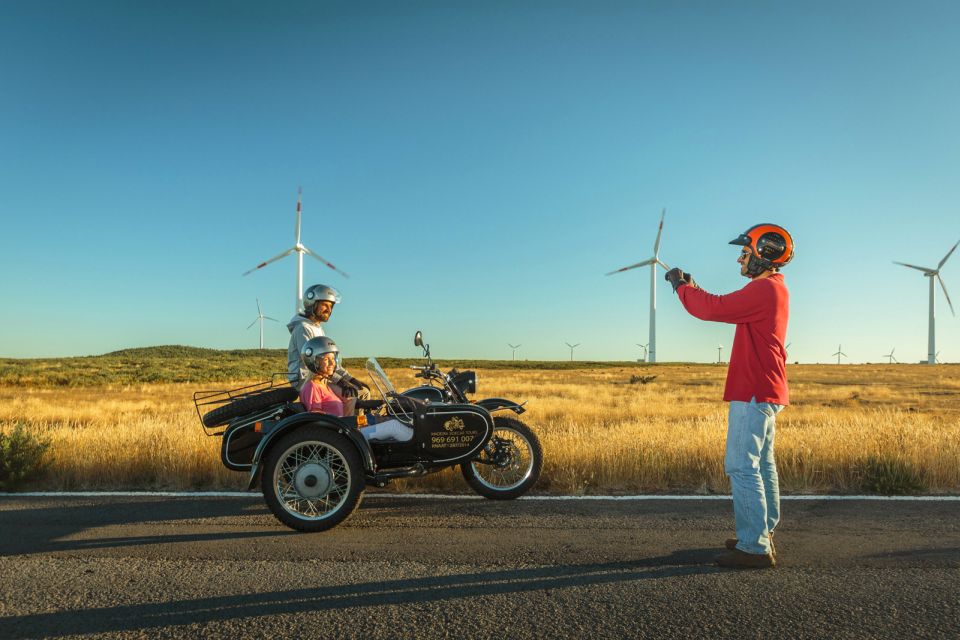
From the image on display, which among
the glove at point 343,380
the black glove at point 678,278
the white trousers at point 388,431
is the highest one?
the black glove at point 678,278

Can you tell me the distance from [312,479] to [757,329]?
142 inches

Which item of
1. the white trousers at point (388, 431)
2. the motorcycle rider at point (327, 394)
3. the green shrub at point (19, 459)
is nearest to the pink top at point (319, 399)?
the motorcycle rider at point (327, 394)

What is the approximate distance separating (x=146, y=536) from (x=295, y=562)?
1.53 meters

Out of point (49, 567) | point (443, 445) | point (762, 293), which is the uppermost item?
point (762, 293)

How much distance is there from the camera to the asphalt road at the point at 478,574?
3.61 metres

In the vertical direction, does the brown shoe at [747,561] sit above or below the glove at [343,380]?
below

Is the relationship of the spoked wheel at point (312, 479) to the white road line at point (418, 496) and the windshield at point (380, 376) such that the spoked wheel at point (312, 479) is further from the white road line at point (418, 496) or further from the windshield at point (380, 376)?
the white road line at point (418, 496)

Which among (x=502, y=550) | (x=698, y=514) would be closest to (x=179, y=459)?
(x=502, y=550)

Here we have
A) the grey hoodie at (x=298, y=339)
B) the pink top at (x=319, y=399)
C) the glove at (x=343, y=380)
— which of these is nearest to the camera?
the pink top at (x=319, y=399)

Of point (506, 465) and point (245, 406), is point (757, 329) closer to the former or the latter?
point (506, 465)

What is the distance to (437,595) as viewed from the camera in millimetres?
3998

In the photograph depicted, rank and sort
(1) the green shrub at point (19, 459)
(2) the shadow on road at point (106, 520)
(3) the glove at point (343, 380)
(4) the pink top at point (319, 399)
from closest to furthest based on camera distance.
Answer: (2) the shadow on road at point (106, 520)
(4) the pink top at point (319, 399)
(3) the glove at point (343, 380)
(1) the green shrub at point (19, 459)

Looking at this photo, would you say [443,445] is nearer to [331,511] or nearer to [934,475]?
[331,511]

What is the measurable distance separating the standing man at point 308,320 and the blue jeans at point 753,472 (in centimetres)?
409
